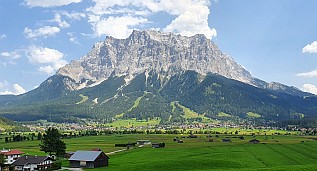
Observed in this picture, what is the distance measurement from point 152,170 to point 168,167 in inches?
193

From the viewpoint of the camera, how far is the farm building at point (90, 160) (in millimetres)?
98188

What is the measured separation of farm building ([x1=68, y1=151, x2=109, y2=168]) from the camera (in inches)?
3866

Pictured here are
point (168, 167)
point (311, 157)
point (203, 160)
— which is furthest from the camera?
point (311, 157)

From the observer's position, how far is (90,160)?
325 feet

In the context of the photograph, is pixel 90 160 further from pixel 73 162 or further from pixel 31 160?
pixel 31 160

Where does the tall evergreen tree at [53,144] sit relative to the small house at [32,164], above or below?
above

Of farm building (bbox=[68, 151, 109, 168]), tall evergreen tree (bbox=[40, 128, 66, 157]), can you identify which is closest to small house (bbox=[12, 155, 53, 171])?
farm building (bbox=[68, 151, 109, 168])

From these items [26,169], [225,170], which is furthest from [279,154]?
[26,169]

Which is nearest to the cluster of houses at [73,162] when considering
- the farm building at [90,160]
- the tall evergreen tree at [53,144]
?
the farm building at [90,160]

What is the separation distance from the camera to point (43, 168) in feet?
321

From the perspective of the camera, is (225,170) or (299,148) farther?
(299,148)

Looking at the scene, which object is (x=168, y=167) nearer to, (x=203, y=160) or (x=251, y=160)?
(x=203, y=160)

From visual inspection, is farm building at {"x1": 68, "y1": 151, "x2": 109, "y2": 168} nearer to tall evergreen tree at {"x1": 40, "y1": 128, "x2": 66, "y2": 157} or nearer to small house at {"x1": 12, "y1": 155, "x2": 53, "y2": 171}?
small house at {"x1": 12, "y1": 155, "x2": 53, "y2": 171}

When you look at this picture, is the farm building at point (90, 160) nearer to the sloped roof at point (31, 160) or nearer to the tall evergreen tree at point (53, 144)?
the sloped roof at point (31, 160)
